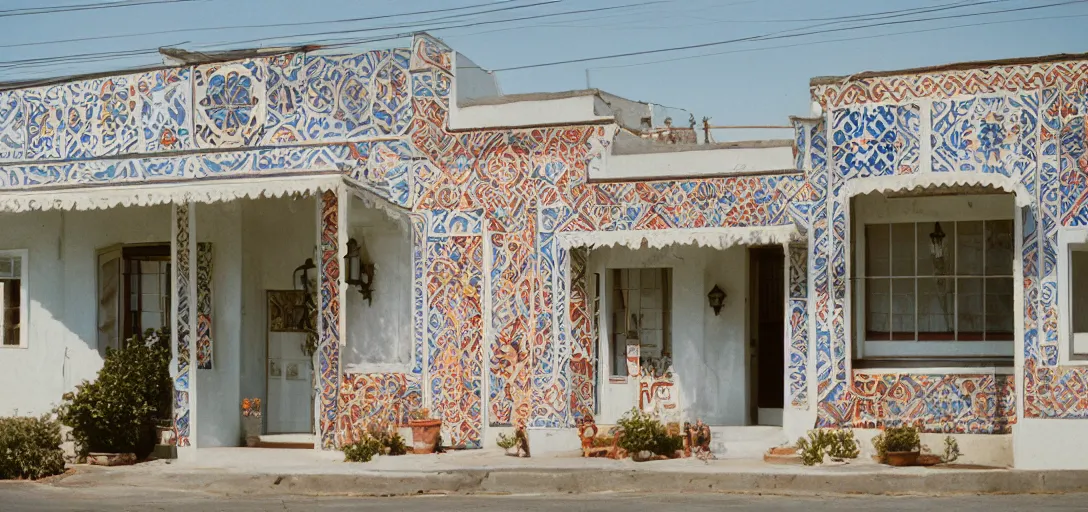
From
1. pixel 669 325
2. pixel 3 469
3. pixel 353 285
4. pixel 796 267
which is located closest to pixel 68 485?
pixel 3 469

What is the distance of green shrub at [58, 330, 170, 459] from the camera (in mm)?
16969

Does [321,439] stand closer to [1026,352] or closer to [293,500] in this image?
[293,500]

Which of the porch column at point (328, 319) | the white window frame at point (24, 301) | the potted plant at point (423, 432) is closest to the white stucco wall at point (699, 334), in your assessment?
the potted plant at point (423, 432)

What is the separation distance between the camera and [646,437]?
51.3 ft

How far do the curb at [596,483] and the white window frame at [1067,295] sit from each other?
4.07ft

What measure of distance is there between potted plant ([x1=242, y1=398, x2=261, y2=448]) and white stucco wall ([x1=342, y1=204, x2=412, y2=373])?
154 cm

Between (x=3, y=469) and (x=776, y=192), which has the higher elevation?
(x=776, y=192)

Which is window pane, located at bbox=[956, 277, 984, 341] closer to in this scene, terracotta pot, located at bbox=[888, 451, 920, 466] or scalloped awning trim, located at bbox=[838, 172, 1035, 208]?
scalloped awning trim, located at bbox=[838, 172, 1035, 208]

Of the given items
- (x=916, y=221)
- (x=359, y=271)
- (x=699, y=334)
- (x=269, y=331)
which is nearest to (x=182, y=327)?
(x=269, y=331)

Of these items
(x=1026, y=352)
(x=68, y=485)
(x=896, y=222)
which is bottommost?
(x=68, y=485)

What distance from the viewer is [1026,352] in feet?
47.6

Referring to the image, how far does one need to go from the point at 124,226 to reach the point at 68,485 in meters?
3.87

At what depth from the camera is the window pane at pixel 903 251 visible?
15.9 metres

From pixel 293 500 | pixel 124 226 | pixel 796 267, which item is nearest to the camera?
pixel 293 500
